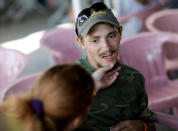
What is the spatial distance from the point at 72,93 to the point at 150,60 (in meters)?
1.75

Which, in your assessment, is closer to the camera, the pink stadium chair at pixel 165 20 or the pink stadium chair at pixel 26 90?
the pink stadium chair at pixel 26 90

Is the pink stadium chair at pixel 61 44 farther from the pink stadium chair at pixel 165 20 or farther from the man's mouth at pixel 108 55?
the man's mouth at pixel 108 55

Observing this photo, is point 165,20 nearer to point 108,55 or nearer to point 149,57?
point 149,57

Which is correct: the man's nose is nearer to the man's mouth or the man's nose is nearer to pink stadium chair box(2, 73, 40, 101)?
the man's mouth

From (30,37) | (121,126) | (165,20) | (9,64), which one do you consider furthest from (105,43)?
(30,37)

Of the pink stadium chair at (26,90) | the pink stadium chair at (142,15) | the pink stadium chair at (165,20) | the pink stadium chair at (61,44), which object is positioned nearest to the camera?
the pink stadium chair at (26,90)

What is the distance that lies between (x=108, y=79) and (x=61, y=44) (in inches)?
64.0

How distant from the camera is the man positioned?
1305mm

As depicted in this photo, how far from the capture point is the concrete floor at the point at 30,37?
4.30 m

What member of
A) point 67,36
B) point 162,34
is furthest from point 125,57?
point 67,36

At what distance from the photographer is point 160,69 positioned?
2.43 meters

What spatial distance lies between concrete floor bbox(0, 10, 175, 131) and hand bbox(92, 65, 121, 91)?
8.71ft

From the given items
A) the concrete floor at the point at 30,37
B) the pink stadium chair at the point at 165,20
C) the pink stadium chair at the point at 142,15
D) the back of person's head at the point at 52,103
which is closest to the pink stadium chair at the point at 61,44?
the pink stadium chair at the point at 142,15

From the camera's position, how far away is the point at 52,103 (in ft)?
2.50
